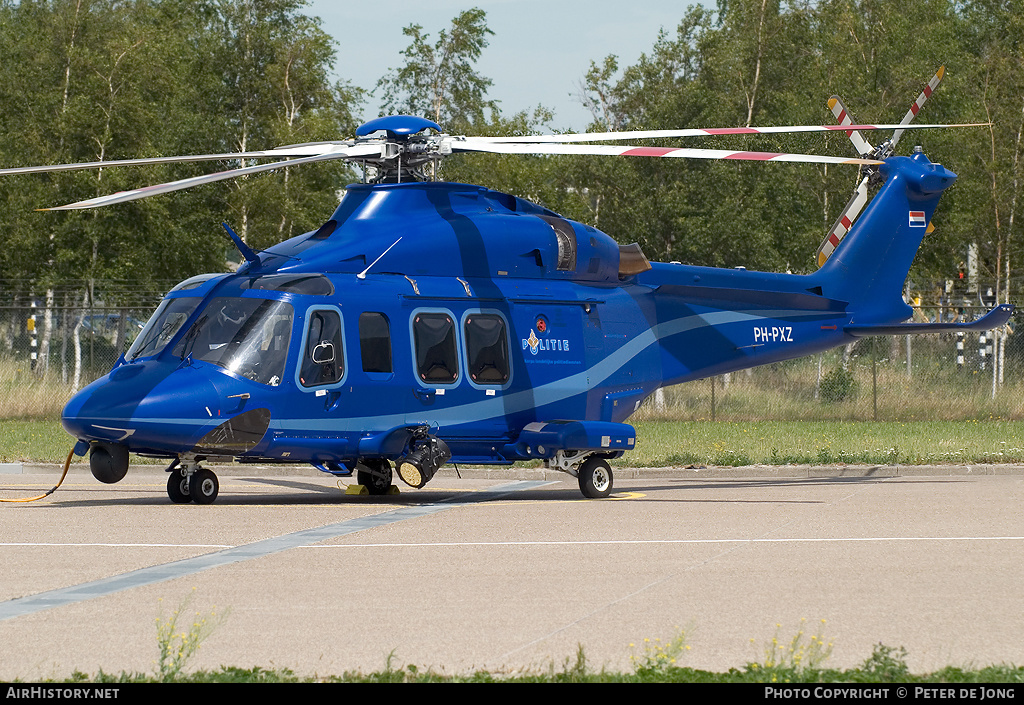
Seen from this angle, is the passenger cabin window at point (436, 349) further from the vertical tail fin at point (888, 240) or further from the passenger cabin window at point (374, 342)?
the vertical tail fin at point (888, 240)

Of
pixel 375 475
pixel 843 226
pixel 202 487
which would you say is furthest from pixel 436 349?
pixel 843 226

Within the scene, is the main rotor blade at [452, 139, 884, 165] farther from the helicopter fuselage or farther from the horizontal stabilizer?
the horizontal stabilizer

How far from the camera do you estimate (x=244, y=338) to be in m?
15.0

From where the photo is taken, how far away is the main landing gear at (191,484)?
15.4 m

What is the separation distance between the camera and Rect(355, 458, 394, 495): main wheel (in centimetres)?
1638

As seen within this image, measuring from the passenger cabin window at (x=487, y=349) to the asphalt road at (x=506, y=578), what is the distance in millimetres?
1560

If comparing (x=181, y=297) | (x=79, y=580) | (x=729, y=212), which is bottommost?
(x=79, y=580)

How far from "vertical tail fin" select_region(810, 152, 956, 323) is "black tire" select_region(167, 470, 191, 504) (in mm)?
10379

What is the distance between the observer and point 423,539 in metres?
12.1

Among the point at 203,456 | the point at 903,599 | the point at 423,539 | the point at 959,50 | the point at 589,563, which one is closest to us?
the point at 903,599

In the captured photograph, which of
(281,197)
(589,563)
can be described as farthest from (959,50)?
(589,563)

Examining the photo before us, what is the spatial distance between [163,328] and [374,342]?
7.96 ft
